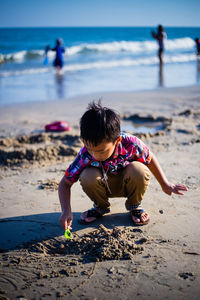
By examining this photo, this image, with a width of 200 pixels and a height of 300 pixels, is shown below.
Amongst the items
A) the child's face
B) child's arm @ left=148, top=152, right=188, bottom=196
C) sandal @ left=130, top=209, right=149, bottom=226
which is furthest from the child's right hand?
child's arm @ left=148, top=152, right=188, bottom=196

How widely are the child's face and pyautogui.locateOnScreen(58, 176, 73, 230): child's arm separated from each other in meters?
0.32

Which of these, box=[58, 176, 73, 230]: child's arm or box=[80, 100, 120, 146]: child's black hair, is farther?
box=[58, 176, 73, 230]: child's arm

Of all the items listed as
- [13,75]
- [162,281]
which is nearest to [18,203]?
[162,281]

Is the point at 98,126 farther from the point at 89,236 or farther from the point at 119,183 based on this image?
the point at 89,236

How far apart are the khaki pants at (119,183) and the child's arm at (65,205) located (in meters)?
0.13

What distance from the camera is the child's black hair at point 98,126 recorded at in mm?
1756

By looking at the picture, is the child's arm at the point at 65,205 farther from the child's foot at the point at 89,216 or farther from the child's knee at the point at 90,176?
the child's foot at the point at 89,216

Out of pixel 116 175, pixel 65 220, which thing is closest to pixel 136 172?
pixel 116 175

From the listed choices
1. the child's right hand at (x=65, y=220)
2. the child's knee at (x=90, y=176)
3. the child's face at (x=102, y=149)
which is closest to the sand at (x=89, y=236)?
the child's right hand at (x=65, y=220)

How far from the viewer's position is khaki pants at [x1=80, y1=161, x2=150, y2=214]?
204cm

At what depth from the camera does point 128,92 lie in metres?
7.08

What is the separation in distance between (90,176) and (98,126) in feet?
1.44

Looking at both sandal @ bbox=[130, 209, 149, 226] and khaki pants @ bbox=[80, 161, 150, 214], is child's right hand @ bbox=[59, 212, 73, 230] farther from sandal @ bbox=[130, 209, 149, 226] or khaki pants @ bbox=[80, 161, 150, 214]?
sandal @ bbox=[130, 209, 149, 226]

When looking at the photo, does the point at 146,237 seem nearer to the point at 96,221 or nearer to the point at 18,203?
the point at 96,221
